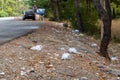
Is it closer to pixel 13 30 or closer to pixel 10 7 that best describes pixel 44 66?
pixel 13 30

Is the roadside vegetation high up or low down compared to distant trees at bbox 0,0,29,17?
up

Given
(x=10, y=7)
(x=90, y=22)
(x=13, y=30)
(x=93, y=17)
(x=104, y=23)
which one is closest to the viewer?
(x=104, y=23)

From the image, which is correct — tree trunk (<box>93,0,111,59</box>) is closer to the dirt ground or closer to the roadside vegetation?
the roadside vegetation

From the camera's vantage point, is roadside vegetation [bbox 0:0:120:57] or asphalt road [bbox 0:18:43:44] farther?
asphalt road [bbox 0:18:43:44]

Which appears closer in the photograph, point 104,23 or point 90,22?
point 104,23

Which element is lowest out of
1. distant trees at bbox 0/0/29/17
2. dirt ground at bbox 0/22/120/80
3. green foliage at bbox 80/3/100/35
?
distant trees at bbox 0/0/29/17

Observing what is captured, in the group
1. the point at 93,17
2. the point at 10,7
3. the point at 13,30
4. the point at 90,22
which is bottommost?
the point at 10,7

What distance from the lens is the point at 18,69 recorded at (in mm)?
9938

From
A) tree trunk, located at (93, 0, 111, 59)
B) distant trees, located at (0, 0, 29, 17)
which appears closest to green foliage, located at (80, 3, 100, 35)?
tree trunk, located at (93, 0, 111, 59)

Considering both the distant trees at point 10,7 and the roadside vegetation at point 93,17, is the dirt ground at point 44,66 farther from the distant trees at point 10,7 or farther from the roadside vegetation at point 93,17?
the distant trees at point 10,7

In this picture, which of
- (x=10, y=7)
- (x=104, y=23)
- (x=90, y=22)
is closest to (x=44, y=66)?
(x=104, y=23)

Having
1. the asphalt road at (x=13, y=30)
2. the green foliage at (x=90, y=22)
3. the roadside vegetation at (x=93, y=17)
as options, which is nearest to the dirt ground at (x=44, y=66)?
the asphalt road at (x=13, y=30)

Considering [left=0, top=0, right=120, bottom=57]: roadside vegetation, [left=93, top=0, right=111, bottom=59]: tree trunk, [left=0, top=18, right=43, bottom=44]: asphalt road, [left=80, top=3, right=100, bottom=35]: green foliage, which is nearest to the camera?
[left=93, top=0, right=111, bottom=59]: tree trunk

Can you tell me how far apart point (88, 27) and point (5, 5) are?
296 ft
